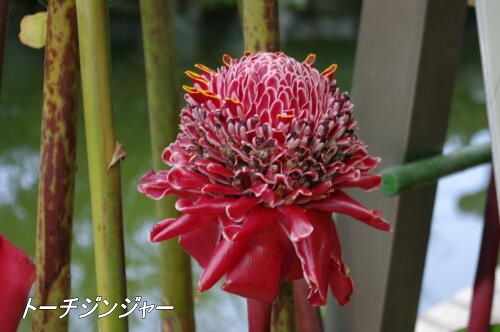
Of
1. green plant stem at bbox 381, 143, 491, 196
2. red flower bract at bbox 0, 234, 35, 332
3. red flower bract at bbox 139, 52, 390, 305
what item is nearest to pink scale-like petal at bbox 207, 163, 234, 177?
red flower bract at bbox 139, 52, 390, 305

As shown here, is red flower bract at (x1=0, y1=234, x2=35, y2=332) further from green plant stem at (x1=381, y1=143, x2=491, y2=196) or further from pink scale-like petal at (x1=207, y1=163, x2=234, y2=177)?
green plant stem at (x1=381, y1=143, x2=491, y2=196)

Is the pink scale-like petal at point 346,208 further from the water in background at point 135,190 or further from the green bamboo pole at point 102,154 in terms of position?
the water in background at point 135,190

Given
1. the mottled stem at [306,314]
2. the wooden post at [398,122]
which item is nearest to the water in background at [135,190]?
the wooden post at [398,122]

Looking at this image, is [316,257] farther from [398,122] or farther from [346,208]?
[398,122]

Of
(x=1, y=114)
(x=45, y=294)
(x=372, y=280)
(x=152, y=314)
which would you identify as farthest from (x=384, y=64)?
(x=1, y=114)

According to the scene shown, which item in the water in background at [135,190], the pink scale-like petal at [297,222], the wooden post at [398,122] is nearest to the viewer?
the pink scale-like petal at [297,222]

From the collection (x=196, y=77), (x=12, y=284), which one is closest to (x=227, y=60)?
(x=196, y=77)
